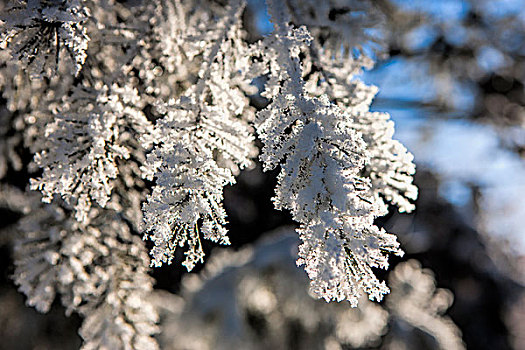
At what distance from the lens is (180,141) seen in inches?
23.5

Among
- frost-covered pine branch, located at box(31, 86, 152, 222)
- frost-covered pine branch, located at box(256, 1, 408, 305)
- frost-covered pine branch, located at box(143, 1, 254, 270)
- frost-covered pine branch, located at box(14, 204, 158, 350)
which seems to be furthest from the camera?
frost-covered pine branch, located at box(14, 204, 158, 350)

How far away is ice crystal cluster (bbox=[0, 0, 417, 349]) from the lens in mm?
432

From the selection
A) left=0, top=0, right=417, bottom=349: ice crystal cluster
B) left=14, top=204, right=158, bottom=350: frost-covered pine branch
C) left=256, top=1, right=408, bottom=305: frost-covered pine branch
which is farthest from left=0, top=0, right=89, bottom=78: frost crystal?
left=14, top=204, right=158, bottom=350: frost-covered pine branch

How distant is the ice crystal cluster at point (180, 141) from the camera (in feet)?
1.42

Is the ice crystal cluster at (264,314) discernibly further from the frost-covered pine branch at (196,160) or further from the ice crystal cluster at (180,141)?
the frost-covered pine branch at (196,160)

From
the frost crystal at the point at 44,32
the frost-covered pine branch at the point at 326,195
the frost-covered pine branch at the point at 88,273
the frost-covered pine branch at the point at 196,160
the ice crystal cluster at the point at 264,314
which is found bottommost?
the ice crystal cluster at the point at 264,314

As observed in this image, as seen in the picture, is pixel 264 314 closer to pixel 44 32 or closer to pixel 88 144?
pixel 88 144

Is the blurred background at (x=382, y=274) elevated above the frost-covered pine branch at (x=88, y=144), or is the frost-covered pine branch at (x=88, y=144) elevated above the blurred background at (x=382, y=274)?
the frost-covered pine branch at (x=88, y=144)

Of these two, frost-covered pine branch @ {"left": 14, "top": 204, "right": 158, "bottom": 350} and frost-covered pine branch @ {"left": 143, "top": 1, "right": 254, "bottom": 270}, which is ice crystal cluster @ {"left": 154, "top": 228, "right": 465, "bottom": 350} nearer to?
frost-covered pine branch @ {"left": 14, "top": 204, "right": 158, "bottom": 350}

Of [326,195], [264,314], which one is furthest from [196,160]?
[264,314]

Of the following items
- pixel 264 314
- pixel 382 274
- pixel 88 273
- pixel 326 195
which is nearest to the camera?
pixel 326 195

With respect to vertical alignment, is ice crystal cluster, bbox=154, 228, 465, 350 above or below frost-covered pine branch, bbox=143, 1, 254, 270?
below

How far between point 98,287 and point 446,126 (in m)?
4.97

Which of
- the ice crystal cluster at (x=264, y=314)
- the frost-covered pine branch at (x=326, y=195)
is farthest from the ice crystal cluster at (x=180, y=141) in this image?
the ice crystal cluster at (x=264, y=314)
